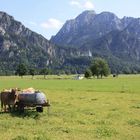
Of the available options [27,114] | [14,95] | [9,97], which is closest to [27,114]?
[27,114]

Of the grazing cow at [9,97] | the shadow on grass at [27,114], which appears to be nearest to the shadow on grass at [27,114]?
the shadow on grass at [27,114]

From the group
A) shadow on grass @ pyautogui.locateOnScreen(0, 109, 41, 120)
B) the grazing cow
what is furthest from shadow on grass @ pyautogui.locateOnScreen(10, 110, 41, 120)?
the grazing cow

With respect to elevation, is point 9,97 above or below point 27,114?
above

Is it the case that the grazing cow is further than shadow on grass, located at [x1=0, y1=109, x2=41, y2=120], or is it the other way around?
the grazing cow

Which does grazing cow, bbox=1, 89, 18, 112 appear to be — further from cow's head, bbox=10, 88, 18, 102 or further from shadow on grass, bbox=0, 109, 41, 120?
shadow on grass, bbox=0, 109, 41, 120

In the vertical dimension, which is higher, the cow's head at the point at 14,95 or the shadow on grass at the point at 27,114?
the cow's head at the point at 14,95

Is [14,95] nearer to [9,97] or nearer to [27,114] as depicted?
[9,97]

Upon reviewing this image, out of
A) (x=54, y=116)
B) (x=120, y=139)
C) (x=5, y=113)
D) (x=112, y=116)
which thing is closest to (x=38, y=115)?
(x=54, y=116)

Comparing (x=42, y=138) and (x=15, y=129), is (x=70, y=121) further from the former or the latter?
(x=42, y=138)

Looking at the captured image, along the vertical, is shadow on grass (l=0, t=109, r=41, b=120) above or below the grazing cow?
below

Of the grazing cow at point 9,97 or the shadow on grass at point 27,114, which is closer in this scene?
the shadow on grass at point 27,114

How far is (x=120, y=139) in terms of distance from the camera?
60.1 ft

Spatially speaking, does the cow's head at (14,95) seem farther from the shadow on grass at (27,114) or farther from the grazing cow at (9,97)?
the shadow on grass at (27,114)

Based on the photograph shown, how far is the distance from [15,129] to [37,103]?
20.5 ft
